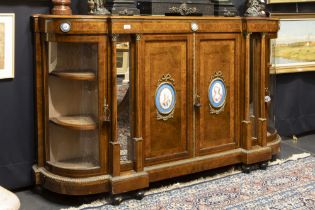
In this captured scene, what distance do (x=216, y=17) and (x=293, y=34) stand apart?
1622 mm

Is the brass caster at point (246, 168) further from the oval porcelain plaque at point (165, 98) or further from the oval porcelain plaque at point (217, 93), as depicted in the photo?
the oval porcelain plaque at point (165, 98)

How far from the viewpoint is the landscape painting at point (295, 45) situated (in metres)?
5.12

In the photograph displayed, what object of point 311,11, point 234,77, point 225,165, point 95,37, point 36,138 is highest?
point 311,11

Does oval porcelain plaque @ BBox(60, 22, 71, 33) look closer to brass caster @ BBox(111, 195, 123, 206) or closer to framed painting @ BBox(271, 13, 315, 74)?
brass caster @ BBox(111, 195, 123, 206)

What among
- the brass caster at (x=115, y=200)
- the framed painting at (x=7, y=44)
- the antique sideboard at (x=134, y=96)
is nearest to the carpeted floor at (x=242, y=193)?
the brass caster at (x=115, y=200)

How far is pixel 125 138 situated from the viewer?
363 cm

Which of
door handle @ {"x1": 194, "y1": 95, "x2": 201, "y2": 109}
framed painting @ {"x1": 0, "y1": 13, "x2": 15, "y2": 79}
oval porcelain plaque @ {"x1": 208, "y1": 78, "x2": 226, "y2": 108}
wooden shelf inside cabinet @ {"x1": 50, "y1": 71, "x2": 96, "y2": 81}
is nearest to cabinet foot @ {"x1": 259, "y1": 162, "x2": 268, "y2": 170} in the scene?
oval porcelain plaque @ {"x1": 208, "y1": 78, "x2": 226, "y2": 108}

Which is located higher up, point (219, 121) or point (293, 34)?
point (293, 34)

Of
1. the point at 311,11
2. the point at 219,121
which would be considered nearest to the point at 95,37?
the point at 219,121

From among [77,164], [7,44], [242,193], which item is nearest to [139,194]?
[77,164]

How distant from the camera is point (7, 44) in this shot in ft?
11.7

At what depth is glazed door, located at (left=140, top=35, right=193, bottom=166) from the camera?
3.62 metres

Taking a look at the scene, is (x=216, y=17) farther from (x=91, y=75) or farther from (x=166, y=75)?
(x=91, y=75)

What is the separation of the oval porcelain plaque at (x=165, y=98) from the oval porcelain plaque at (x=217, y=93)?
37 centimetres
